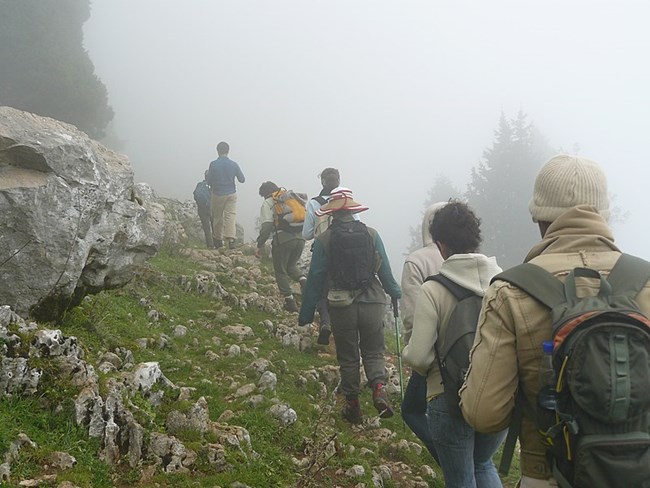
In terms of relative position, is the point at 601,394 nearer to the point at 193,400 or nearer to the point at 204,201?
the point at 193,400

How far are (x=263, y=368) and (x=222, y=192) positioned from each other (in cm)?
859

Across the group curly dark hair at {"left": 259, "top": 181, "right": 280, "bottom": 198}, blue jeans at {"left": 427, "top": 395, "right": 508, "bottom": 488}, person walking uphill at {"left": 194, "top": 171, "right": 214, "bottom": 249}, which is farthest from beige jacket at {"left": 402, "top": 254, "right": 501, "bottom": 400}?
person walking uphill at {"left": 194, "top": 171, "right": 214, "bottom": 249}

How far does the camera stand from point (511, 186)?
124 ft

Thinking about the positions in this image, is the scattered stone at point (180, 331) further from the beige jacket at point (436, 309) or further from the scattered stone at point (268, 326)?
the beige jacket at point (436, 309)

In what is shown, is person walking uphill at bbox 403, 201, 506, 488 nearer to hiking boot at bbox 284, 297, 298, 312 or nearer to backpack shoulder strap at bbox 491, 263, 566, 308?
backpack shoulder strap at bbox 491, 263, 566, 308

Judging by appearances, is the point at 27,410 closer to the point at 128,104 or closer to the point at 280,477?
the point at 280,477

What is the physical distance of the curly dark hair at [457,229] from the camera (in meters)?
4.49

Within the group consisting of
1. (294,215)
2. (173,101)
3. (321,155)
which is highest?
(173,101)

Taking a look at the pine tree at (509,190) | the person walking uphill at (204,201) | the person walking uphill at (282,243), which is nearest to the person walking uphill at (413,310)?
the person walking uphill at (282,243)

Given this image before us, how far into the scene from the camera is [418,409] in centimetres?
472

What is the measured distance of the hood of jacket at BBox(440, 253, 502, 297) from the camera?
4.07m

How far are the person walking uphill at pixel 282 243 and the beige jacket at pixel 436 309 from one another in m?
7.01

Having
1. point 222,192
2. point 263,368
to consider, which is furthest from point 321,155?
point 263,368

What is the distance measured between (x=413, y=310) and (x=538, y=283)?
8.61 feet
